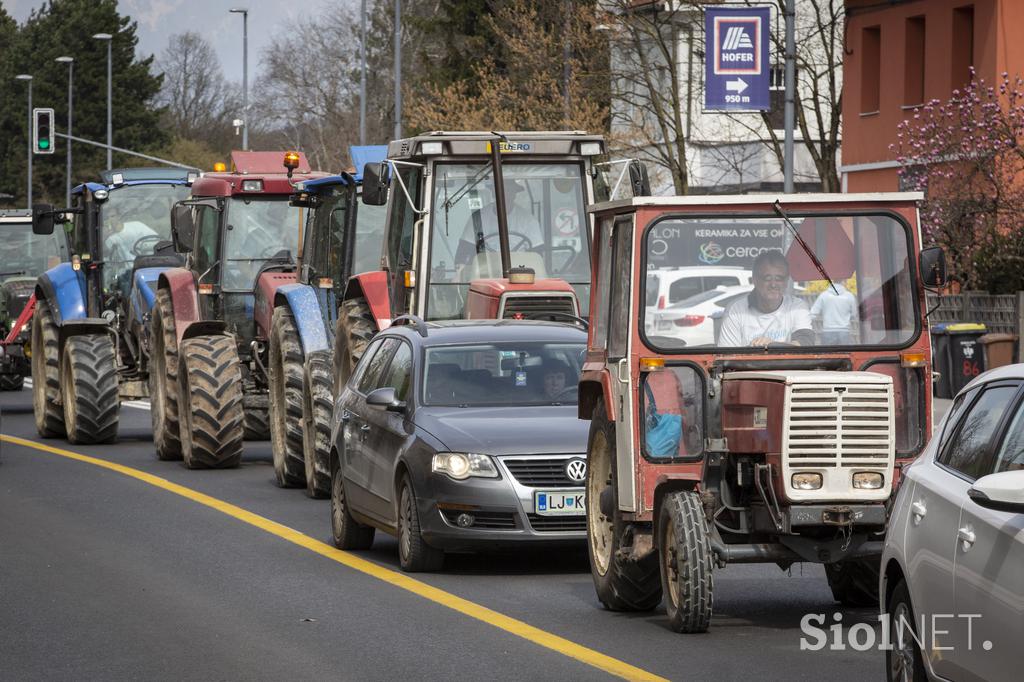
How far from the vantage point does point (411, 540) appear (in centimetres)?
1247

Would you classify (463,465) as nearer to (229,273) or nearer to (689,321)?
(689,321)

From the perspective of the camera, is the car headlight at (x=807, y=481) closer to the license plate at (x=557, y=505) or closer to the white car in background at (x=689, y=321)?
the white car in background at (x=689, y=321)

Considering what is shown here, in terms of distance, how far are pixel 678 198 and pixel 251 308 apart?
1163cm

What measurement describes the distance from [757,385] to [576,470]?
244 cm

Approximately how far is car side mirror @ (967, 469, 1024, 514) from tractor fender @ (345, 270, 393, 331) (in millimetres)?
11146

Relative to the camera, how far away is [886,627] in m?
7.88

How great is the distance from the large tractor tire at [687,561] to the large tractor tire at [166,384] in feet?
37.9

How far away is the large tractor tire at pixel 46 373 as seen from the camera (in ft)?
78.9

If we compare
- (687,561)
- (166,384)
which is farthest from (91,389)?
(687,561)

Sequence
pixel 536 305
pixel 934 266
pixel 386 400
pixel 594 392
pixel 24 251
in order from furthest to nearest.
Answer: pixel 24 251, pixel 536 305, pixel 386 400, pixel 594 392, pixel 934 266

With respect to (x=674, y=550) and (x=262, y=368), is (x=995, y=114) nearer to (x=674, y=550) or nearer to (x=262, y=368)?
(x=262, y=368)

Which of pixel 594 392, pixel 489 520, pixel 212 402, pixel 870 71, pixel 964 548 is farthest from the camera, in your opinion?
pixel 870 71

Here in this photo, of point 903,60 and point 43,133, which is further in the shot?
point 43,133

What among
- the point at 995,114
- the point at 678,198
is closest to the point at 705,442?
the point at 678,198
